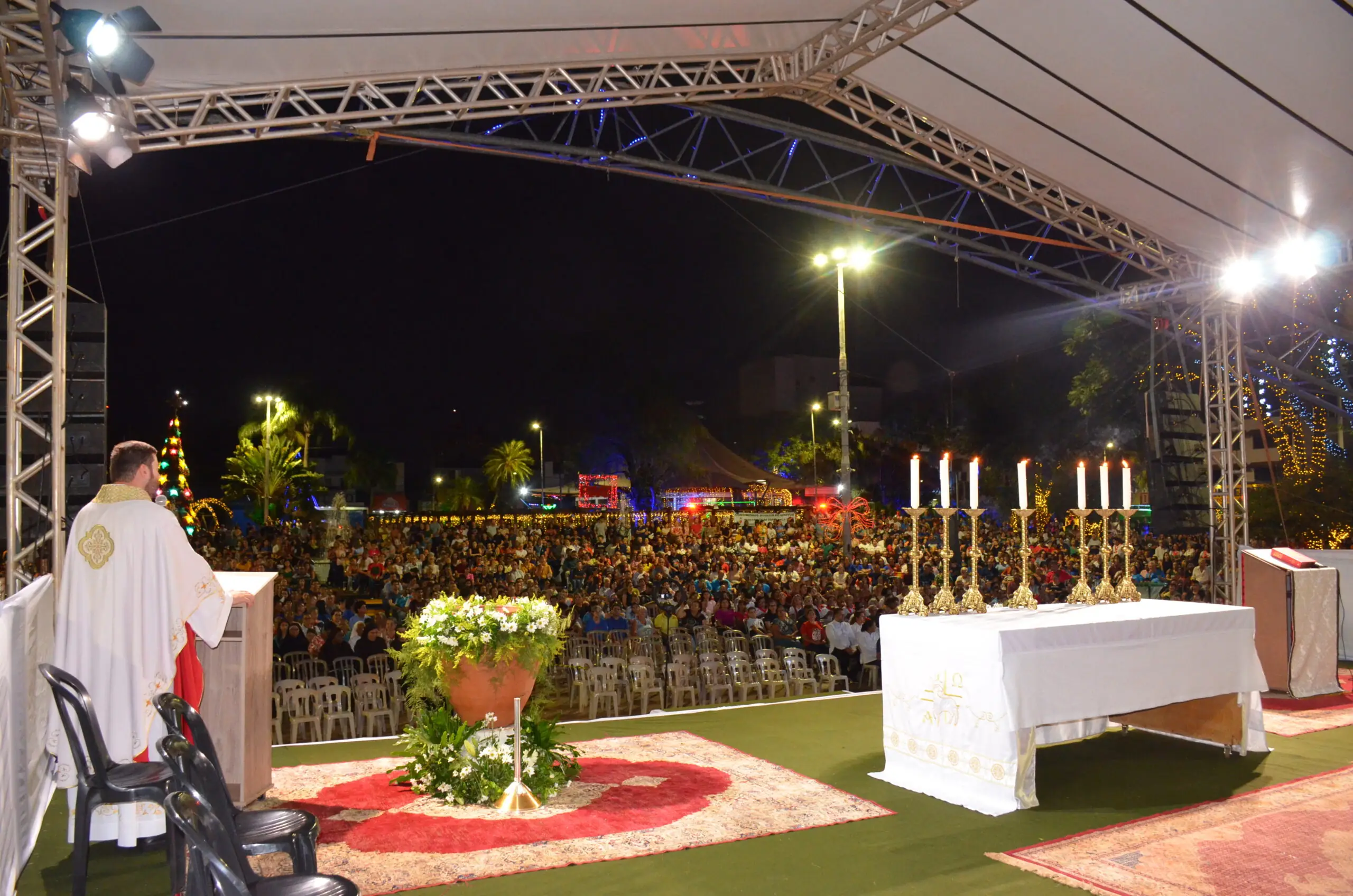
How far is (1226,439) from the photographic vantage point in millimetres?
12586

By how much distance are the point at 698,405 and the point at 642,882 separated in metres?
69.7

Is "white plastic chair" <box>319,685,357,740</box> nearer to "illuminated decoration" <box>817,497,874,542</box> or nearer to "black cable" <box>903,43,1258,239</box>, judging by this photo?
"black cable" <box>903,43,1258,239</box>

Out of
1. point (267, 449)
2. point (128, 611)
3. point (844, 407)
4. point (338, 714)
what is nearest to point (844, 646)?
point (844, 407)

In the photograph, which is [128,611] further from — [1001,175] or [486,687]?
[1001,175]

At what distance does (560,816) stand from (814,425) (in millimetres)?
57237

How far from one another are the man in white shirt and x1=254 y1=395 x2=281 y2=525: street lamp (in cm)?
3044

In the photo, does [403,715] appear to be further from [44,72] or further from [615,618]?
[44,72]

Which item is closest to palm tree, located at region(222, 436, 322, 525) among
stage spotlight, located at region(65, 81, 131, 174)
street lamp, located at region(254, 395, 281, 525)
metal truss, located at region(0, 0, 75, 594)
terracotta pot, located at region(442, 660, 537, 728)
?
street lamp, located at region(254, 395, 281, 525)

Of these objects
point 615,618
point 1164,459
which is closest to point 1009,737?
point 615,618

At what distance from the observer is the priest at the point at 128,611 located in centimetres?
485

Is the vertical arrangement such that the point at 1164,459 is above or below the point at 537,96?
below

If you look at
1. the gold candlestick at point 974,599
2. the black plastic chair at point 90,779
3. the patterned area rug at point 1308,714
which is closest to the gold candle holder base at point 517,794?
the black plastic chair at point 90,779

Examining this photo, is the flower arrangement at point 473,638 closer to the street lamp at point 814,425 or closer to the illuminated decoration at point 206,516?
the illuminated decoration at point 206,516

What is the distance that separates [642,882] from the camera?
4629 millimetres
